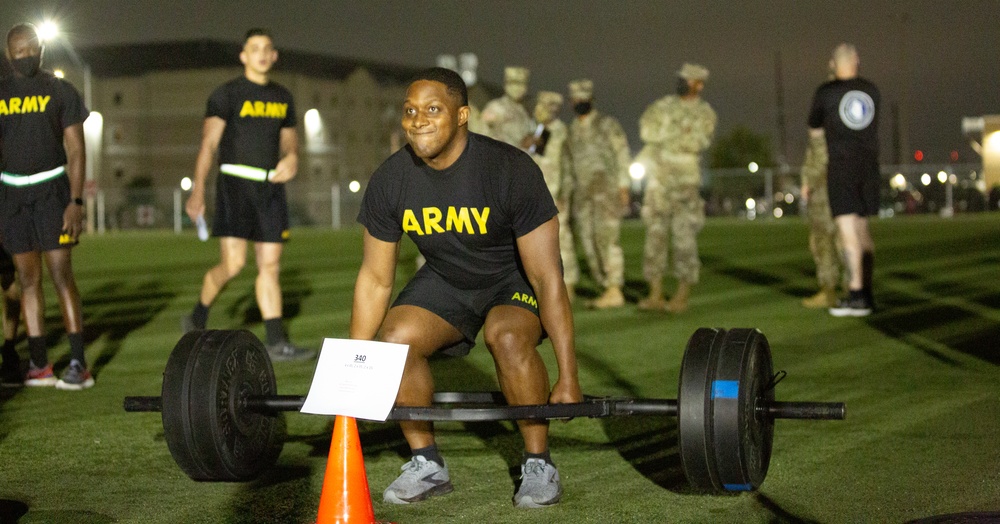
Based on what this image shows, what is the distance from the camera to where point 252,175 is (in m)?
8.61

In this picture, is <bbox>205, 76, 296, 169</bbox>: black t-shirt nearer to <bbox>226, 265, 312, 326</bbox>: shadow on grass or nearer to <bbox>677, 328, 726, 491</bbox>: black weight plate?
<bbox>226, 265, 312, 326</bbox>: shadow on grass

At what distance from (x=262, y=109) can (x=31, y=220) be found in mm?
1903

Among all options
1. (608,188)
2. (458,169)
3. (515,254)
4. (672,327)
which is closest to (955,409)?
(515,254)

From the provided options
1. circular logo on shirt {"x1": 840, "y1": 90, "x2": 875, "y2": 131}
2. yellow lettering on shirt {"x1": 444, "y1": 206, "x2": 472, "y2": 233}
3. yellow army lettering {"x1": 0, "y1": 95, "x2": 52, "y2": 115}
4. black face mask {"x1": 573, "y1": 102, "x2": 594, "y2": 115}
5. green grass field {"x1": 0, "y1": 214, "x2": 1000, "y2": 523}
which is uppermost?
black face mask {"x1": 573, "y1": 102, "x2": 594, "y2": 115}

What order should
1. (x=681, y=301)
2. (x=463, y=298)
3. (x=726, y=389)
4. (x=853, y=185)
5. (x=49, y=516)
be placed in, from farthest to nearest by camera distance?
(x=681, y=301), (x=853, y=185), (x=463, y=298), (x=49, y=516), (x=726, y=389)

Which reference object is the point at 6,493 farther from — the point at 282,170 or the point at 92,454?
the point at 282,170

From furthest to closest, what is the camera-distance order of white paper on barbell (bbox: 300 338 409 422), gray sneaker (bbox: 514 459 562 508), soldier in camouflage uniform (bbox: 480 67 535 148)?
soldier in camouflage uniform (bbox: 480 67 535 148), gray sneaker (bbox: 514 459 562 508), white paper on barbell (bbox: 300 338 409 422)

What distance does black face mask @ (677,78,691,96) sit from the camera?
36.9 ft

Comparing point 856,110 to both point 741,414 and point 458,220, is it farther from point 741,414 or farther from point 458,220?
point 741,414

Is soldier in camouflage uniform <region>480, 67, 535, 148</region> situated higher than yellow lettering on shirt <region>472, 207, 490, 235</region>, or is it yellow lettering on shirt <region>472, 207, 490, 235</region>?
soldier in camouflage uniform <region>480, 67, 535, 148</region>

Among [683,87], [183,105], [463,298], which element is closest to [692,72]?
[683,87]

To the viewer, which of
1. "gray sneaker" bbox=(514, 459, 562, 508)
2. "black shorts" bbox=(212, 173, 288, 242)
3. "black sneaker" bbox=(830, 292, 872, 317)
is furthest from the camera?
"black sneaker" bbox=(830, 292, 872, 317)

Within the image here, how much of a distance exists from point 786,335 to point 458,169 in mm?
5598

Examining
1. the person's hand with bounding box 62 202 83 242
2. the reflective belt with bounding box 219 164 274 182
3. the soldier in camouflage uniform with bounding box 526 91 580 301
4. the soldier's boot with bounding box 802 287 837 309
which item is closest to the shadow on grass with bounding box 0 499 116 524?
the person's hand with bounding box 62 202 83 242
